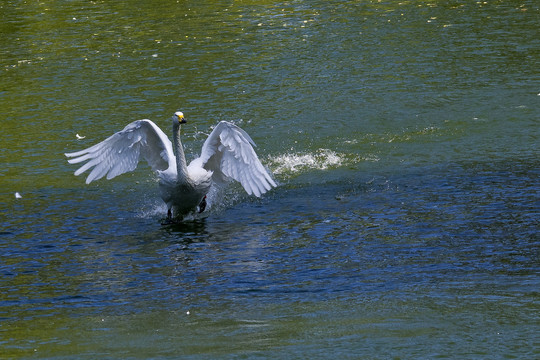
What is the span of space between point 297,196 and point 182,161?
1.53 metres

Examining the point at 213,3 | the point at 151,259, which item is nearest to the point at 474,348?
the point at 151,259

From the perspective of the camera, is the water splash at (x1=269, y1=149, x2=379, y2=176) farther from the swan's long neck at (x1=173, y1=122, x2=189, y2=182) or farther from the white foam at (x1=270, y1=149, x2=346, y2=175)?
the swan's long neck at (x1=173, y1=122, x2=189, y2=182)

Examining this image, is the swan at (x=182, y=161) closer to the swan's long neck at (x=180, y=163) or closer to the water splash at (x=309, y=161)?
the swan's long neck at (x=180, y=163)

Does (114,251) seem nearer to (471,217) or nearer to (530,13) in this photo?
(471,217)

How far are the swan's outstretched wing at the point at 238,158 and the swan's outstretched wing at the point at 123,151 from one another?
0.57m

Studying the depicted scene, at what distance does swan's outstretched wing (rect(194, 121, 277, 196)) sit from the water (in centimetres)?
33

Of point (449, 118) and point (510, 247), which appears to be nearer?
point (510, 247)

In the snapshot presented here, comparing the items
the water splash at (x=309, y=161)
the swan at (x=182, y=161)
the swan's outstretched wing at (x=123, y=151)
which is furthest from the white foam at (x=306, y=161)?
the swan's outstretched wing at (x=123, y=151)

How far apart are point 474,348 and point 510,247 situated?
2787 mm

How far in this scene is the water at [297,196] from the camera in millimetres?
7352

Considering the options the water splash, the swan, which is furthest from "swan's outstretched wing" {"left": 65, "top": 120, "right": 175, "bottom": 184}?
the water splash

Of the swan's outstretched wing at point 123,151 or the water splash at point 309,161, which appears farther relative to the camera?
the water splash at point 309,161

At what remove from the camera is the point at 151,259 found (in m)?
9.70

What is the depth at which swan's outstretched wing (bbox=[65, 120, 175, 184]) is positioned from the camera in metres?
11.5
